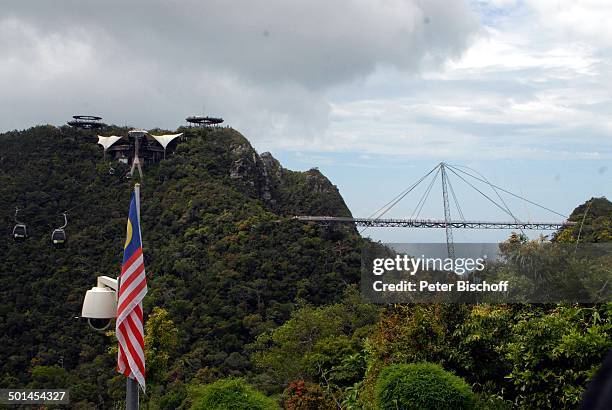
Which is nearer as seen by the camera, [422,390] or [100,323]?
[100,323]

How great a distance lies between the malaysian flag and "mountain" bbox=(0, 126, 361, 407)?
2009cm

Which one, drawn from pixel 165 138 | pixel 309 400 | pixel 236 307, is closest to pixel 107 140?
pixel 165 138

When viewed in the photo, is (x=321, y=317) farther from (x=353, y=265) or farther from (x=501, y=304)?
(x=353, y=265)

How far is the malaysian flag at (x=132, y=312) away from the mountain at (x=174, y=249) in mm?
20090

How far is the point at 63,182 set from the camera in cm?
4469

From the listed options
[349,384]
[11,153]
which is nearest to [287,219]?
[11,153]

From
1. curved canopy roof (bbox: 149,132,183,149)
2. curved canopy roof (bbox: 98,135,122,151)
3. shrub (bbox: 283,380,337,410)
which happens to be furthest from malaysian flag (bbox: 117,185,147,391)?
curved canopy roof (bbox: 98,135,122,151)

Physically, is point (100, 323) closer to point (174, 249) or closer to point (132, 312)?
point (132, 312)

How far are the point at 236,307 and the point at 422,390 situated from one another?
2538 cm

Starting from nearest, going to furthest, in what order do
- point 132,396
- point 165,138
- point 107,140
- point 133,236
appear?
point 132,396 → point 133,236 → point 165,138 → point 107,140

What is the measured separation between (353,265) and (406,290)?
87.1 feet

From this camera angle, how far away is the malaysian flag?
13.3 ft

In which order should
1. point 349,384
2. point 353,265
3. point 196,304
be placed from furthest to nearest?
point 353,265 → point 196,304 → point 349,384

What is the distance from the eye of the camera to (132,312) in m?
4.09
